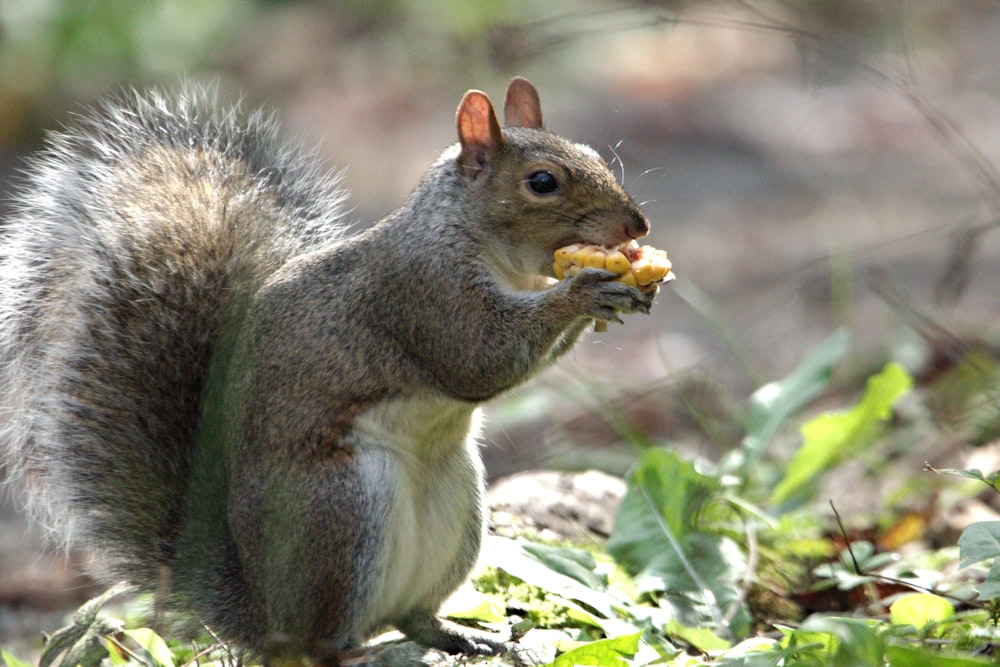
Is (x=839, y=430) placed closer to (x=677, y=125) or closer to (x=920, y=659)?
(x=920, y=659)

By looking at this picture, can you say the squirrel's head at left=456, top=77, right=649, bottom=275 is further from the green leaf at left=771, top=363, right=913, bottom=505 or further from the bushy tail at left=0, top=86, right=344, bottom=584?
the green leaf at left=771, top=363, right=913, bottom=505

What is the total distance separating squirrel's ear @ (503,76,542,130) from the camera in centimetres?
279

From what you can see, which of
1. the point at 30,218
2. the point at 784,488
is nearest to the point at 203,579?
the point at 30,218

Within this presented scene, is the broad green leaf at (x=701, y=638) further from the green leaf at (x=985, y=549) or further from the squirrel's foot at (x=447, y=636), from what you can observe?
the green leaf at (x=985, y=549)

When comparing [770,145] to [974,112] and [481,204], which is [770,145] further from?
[481,204]

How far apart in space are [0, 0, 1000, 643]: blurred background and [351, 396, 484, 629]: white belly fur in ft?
4.59

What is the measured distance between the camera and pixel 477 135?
2561 mm

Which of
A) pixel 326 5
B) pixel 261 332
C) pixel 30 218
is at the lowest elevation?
pixel 261 332

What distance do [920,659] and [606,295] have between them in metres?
0.88

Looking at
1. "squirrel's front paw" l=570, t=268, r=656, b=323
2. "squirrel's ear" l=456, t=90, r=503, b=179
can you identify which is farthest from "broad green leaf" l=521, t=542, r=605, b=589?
"squirrel's ear" l=456, t=90, r=503, b=179

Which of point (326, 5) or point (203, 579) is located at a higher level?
point (326, 5)

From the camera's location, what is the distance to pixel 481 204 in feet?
8.34

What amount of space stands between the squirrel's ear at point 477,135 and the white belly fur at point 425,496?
0.51m

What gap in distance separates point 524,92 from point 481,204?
389mm
